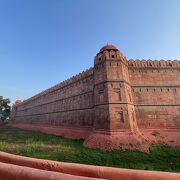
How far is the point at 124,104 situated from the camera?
11898mm

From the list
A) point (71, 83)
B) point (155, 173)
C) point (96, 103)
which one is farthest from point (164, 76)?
point (155, 173)

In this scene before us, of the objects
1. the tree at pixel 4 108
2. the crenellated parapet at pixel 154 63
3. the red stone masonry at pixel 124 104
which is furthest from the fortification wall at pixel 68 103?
the tree at pixel 4 108

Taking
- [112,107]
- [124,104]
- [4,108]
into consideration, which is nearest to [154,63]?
[124,104]

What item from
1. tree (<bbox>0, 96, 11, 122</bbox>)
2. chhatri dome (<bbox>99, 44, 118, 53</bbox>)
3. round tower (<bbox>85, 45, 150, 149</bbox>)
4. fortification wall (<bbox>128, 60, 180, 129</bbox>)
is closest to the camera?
round tower (<bbox>85, 45, 150, 149</bbox>)

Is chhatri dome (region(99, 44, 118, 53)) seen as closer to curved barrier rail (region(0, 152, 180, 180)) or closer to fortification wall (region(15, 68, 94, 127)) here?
fortification wall (region(15, 68, 94, 127))

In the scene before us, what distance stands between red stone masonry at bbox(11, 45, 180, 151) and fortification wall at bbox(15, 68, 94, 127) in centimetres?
11

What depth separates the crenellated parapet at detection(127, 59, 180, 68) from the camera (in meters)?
14.7

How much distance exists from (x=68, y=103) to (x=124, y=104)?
9252mm

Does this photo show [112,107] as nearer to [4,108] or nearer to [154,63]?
[154,63]

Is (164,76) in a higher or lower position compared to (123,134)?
higher

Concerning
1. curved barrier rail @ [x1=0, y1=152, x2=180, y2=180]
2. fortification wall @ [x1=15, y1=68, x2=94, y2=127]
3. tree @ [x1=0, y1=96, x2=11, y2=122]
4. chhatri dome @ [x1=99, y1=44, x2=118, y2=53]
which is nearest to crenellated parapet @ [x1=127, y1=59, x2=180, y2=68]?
chhatri dome @ [x1=99, y1=44, x2=118, y2=53]

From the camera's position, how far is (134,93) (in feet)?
45.6

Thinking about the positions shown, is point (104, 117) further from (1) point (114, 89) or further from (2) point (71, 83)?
(2) point (71, 83)

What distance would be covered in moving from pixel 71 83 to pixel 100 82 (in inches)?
272
